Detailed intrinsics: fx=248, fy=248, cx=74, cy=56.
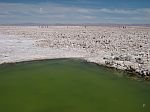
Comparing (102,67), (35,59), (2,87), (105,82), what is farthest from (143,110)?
(35,59)

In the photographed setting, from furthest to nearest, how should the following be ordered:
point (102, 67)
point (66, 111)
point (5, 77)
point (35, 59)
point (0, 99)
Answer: point (35, 59) < point (102, 67) < point (5, 77) < point (0, 99) < point (66, 111)

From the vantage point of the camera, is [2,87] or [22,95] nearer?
[22,95]

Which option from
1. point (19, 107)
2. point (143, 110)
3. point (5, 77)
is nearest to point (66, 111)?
point (19, 107)

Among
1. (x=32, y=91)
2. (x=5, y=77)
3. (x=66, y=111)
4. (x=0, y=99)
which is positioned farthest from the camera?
(x=5, y=77)

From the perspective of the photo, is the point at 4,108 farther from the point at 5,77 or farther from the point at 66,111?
the point at 5,77

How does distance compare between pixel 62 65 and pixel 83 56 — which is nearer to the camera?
pixel 62 65

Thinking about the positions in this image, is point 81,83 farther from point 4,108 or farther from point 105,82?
point 4,108
